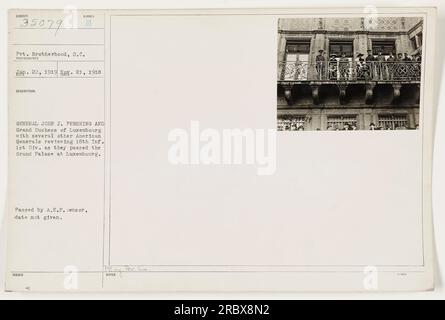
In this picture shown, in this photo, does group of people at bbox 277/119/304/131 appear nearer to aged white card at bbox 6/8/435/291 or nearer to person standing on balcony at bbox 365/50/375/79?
aged white card at bbox 6/8/435/291

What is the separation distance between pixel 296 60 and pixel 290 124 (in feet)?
0.36

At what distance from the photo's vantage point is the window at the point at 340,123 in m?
0.87

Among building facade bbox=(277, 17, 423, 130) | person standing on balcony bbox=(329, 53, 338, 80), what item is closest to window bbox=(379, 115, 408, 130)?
building facade bbox=(277, 17, 423, 130)

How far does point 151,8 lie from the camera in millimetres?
874

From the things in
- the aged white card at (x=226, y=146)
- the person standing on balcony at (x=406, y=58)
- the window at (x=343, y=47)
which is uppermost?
the window at (x=343, y=47)

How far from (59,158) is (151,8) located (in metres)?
0.30

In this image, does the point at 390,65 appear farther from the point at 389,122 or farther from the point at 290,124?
the point at 290,124

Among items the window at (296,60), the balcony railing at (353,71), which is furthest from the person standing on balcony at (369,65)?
the window at (296,60)

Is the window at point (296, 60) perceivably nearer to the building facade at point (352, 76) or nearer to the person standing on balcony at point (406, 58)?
Answer: the building facade at point (352, 76)

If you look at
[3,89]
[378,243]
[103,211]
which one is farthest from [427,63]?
[3,89]

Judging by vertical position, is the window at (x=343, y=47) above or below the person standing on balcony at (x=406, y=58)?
above

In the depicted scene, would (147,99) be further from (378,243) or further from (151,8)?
(378,243)

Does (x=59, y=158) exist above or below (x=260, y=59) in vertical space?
below
